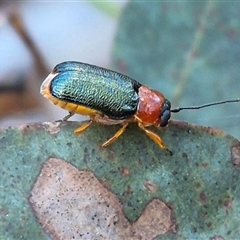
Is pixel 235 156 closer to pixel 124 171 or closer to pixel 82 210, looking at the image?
pixel 124 171

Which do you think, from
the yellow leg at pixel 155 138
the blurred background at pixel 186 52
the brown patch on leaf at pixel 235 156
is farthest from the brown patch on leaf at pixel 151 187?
the blurred background at pixel 186 52

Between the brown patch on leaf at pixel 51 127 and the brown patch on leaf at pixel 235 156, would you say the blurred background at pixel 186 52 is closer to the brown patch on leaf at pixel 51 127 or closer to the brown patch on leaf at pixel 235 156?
the brown patch on leaf at pixel 235 156

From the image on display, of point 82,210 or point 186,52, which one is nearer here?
point 82,210

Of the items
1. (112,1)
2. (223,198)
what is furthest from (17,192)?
(112,1)

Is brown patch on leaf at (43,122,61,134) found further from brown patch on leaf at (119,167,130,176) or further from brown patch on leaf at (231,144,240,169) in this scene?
brown patch on leaf at (231,144,240,169)

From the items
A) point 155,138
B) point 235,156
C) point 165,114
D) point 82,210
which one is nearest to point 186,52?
point 165,114

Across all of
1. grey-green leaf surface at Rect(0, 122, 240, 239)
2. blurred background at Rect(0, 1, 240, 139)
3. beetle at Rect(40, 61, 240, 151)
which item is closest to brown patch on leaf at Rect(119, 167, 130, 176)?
grey-green leaf surface at Rect(0, 122, 240, 239)
